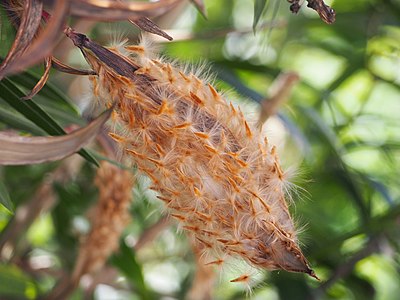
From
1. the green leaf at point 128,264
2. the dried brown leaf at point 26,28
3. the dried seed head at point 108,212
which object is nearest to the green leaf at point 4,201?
the dried brown leaf at point 26,28

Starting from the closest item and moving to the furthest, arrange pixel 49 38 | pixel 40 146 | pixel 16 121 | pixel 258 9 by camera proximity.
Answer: pixel 49 38
pixel 40 146
pixel 258 9
pixel 16 121

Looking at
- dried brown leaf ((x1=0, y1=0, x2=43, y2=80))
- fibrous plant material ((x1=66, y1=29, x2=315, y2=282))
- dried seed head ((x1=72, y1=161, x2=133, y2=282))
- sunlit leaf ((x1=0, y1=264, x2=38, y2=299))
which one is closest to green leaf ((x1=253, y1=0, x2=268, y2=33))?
fibrous plant material ((x1=66, y1=29, x2=315, y2=282))

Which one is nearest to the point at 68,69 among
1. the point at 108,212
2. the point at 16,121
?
the point at 16,121

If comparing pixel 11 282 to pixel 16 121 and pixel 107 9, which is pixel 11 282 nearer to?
pixel 16 121

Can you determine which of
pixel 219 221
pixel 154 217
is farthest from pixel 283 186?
pixel 154 217

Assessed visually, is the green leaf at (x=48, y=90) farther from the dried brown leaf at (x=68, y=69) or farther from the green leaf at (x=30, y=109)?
the dried brown leaf at (x=68, y=69)
